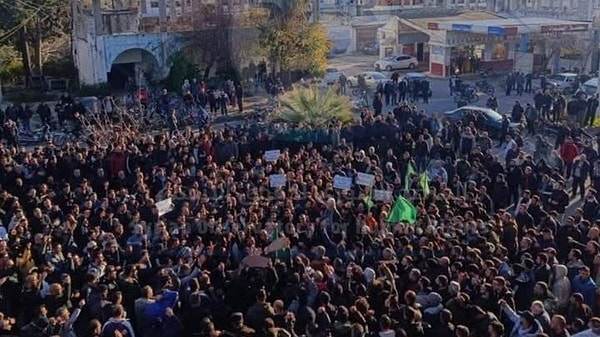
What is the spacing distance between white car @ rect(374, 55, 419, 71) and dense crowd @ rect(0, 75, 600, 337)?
86.0 feet

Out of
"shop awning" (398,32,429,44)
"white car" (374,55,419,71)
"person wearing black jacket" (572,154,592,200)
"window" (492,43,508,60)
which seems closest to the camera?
"person wearing black jacket" (572,154,592,200)

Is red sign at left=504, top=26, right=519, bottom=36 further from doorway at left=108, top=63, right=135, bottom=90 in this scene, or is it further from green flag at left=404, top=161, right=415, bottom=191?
green flag at left=404, top=161, right=415, bottom=191

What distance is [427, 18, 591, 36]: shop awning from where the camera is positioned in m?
39.4

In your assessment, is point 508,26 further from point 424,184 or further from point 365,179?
point 365,179

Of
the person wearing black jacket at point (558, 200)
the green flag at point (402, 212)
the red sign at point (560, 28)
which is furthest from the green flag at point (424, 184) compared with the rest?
the red sign at point (560, 28)

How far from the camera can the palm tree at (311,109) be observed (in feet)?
74.9

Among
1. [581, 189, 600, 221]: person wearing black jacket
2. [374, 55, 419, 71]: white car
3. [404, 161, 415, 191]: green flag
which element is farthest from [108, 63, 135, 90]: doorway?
[581, 189, 600, 221]: person wearing black jacket

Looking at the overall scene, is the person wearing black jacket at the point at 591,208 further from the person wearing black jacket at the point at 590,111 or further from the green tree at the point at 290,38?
the green tree at the point at 290,38

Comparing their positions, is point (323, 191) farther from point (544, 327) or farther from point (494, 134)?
point (494, 134)

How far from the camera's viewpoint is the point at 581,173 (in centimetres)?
1780

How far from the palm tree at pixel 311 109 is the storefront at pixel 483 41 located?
18.2m

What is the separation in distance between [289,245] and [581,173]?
8837 mm

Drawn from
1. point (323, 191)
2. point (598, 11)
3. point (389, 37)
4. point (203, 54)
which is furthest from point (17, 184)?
point (598, 11)

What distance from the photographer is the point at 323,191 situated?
49.8 feet
